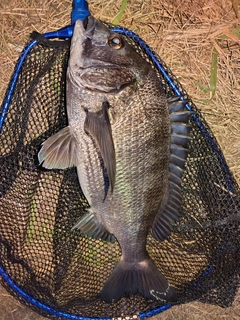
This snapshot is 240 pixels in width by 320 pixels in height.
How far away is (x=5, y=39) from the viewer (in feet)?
8.98

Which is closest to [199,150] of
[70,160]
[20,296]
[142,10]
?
[70,160]

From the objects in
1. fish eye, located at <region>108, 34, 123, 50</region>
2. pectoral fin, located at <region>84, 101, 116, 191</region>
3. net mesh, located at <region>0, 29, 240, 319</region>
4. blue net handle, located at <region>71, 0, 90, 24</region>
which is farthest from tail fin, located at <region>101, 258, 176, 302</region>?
blue net handle, located at <region>71, 0, 90, 24</region>

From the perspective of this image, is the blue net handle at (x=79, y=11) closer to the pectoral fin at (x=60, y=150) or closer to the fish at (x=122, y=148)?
the fish at (x=122, y=148)

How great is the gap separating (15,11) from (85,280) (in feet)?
6.56

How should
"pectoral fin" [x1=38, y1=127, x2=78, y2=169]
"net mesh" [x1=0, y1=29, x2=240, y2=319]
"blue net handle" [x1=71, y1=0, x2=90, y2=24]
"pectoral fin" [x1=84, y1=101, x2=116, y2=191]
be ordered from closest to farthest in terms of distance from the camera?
"pectoral fin" [x1=84, y1=101, x2=116, y2=191], "pectoral fin" [x1=38, y1=127, x2=78, y2=169], "blue net handle" [x1=71, y1=0, x2=90, y2=24], "net mesh" [x1=0, y1=29, x2=240, y2=319]

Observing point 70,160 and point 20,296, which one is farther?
point 20,296

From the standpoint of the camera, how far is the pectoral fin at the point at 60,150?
2.17 m

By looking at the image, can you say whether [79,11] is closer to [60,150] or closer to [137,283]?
[60,150]

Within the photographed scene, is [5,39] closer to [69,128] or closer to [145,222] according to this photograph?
[69,128]

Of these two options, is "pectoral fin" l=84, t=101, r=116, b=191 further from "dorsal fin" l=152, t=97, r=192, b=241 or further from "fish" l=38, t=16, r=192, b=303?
"dorsal fin" l=152, t=97, r=192, b=241

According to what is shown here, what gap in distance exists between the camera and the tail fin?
2396 millimetres

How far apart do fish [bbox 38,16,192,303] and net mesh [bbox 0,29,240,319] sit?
26 cm

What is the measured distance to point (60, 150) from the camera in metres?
2.18

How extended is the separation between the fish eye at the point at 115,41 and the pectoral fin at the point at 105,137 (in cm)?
32
